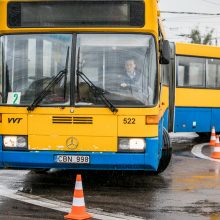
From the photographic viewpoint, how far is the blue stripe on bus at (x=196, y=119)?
19719 millimetres

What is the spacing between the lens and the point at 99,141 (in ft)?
31.6

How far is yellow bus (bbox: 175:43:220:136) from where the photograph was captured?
19859 millimetres

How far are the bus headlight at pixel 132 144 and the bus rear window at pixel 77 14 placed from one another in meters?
1.78

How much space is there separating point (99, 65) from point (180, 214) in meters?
2.69

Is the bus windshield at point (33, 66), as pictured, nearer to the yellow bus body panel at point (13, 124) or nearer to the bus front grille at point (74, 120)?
the yellow bus body panel at point (13, 124)

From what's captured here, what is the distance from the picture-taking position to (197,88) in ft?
66.6

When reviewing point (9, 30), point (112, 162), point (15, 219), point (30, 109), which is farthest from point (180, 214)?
point (9, 30)

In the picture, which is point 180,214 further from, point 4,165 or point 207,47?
point 207,47

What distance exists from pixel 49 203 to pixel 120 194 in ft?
4.64

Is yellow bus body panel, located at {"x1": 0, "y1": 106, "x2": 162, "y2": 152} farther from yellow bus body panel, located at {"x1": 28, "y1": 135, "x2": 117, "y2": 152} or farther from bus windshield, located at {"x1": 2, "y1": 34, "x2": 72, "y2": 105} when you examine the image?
bus windshield, located at {"x1": 2, "y1": 34, "x2": 72, "y2": 105}

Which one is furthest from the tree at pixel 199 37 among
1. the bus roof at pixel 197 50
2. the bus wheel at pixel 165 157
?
the bus wheel at pixel 165 157

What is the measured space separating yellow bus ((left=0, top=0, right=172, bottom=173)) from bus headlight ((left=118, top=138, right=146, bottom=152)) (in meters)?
0.02

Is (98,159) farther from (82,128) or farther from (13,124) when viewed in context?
(13,124)

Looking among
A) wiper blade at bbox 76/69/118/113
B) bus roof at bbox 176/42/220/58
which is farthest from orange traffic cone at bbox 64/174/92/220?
bus roof at bbox 176/42/220/58
